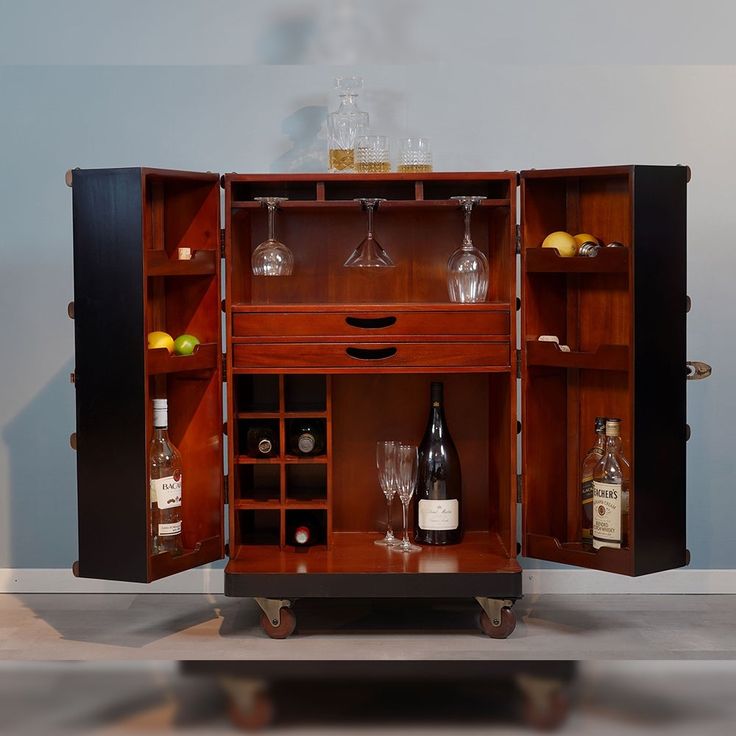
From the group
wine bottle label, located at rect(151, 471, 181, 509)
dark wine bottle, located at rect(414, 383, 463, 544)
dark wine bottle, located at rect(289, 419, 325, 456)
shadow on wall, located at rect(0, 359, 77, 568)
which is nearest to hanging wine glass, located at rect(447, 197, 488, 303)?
dark wine bottle, located at rect(414, 383, 463, 544)

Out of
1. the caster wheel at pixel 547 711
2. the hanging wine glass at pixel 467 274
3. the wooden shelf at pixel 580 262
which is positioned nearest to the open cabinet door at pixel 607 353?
the wooden shelf at pixel 580 262

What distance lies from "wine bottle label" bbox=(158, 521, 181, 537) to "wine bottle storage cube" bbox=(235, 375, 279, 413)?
1.48 ft

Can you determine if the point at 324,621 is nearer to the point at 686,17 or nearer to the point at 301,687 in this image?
the point at 686,17

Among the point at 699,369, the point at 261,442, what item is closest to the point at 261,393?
the point at 261,442

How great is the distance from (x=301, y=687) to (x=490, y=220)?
278 cm

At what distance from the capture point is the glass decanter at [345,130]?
2846 millimetres

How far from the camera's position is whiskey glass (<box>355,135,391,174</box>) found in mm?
2811

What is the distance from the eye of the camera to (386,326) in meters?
2.79

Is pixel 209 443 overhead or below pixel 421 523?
overhead

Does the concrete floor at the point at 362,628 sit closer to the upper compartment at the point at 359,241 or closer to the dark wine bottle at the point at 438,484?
the dark wine bottle at the point at 438,484

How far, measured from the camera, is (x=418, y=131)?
3240 millimetres

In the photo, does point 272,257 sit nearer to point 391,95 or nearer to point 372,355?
point 372,355

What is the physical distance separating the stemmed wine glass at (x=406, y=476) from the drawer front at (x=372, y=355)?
0.89 feet

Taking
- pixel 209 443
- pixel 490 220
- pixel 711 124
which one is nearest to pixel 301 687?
pixel 209 443
